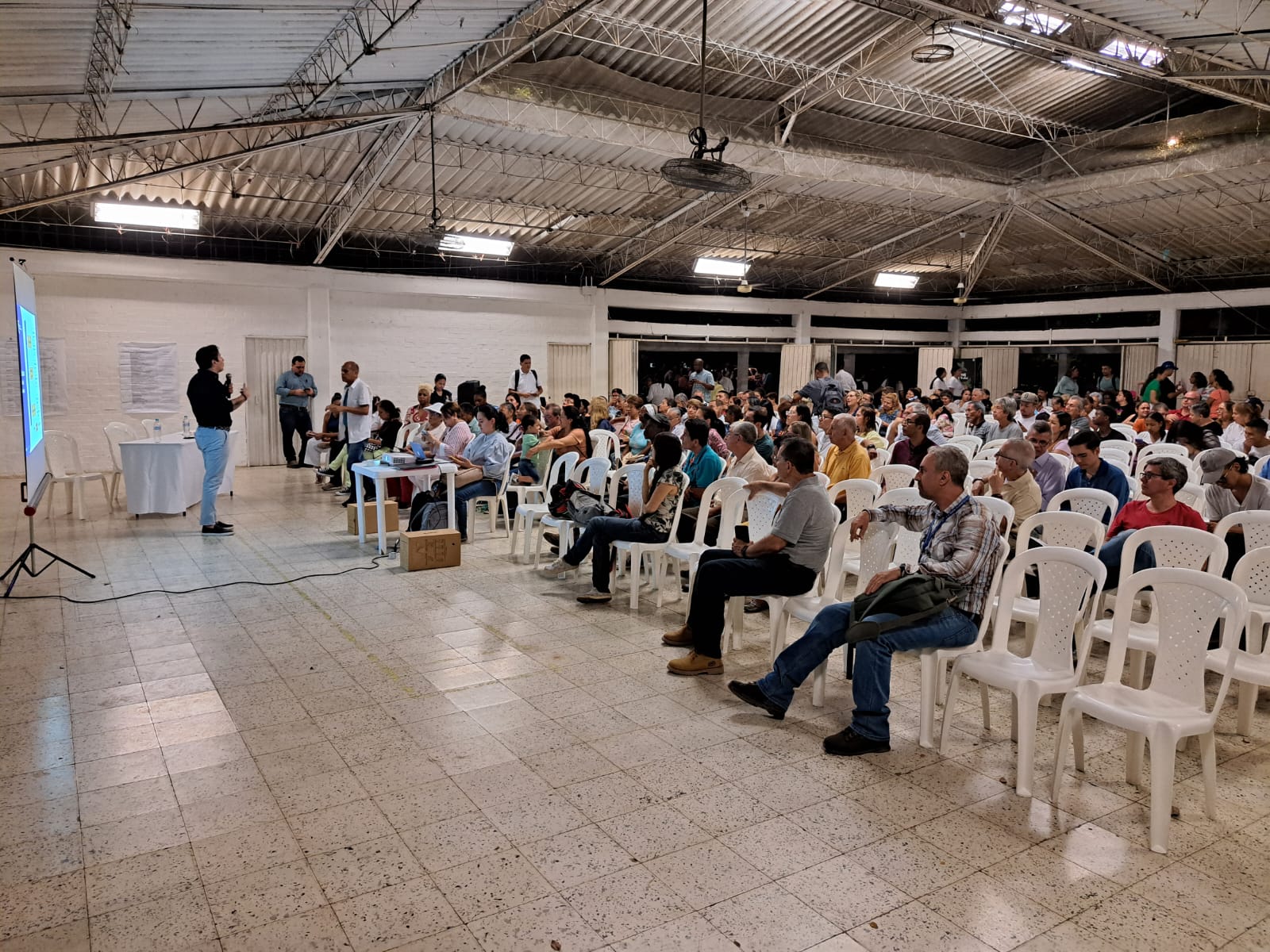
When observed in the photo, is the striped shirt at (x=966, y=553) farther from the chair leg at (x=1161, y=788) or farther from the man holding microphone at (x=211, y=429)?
the man holding microphone at (x=211, y=429)

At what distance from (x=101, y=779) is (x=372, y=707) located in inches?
39.7

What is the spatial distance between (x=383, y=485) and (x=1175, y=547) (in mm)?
5158

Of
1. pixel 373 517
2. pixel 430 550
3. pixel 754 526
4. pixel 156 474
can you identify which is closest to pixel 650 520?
pixel 754 526

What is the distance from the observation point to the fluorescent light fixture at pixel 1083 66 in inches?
358

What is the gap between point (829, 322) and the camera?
18.8 meters

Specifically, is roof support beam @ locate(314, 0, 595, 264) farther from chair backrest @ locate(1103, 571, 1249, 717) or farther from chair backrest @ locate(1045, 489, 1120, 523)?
chair backrest @ locate(1103, 571, 1249, 717)

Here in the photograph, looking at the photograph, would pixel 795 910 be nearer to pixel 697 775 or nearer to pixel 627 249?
pixel 697 775

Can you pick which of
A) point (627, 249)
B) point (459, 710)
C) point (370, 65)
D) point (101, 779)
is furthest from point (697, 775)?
point (627, 249)

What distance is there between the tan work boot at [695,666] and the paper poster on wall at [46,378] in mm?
10472

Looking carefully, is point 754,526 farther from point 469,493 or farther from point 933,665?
A: point 469,493

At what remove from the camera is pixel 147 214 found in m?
10.2

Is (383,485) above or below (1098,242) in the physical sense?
below

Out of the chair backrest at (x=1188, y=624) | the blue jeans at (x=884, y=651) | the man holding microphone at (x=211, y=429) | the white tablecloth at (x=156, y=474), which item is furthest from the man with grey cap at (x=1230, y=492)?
the white tablecloth at (x=156, y=474)

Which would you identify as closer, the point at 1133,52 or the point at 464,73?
the point at 464,73
